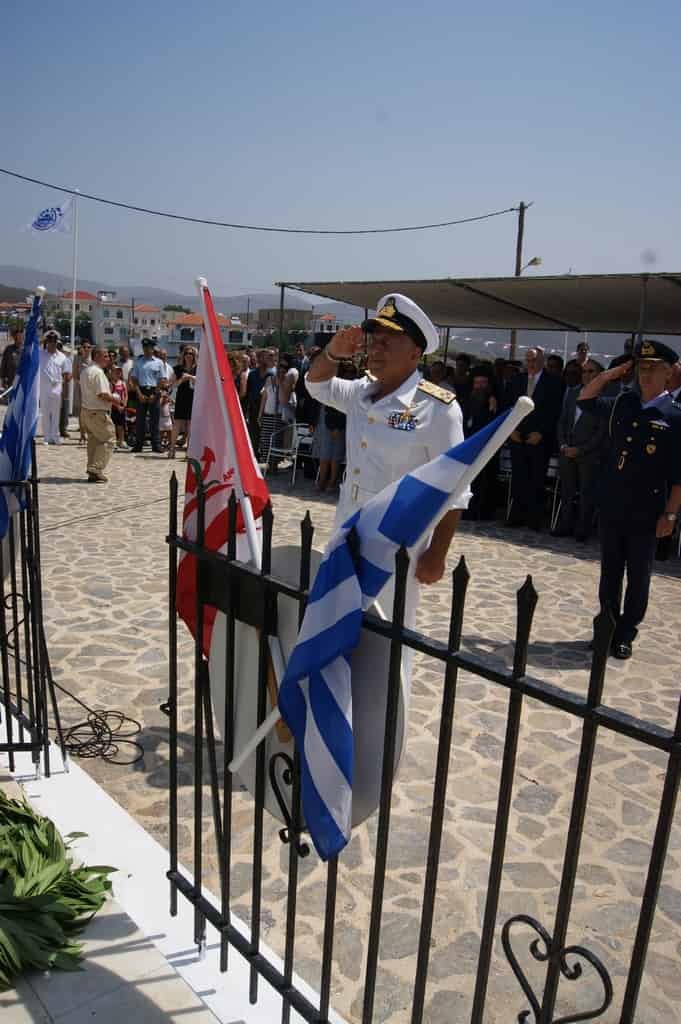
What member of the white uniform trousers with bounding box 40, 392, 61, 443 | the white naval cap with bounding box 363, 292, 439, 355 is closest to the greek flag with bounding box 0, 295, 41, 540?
the white naval cap with bounding box 363, 292, 439, 355

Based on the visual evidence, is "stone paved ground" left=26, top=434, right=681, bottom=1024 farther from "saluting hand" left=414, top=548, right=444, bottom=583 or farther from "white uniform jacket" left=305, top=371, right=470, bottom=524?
"white uniform jacket" left=305, top=371, right=470, bottom=524

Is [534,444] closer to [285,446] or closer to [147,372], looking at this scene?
[285,446]

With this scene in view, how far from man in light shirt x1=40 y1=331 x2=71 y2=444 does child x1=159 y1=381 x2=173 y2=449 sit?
1.86 metres

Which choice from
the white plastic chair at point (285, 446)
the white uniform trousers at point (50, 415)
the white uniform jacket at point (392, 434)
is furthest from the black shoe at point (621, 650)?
the white uniform trousers at point (50, 415)

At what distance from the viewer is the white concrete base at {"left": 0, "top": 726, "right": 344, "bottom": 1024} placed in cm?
221

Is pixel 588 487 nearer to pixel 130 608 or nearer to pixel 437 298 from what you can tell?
pixel 130 608

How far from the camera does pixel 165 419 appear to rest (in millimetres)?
15078

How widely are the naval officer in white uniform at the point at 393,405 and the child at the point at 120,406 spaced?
1111cm

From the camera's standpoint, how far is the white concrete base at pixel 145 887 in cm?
221

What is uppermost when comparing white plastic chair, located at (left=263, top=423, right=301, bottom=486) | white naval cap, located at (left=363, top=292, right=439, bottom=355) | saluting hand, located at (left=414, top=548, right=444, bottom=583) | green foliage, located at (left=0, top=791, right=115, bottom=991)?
white naval cap, located at (left=363, top=292, right=439, bottom=355)

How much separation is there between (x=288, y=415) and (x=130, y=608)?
747cm

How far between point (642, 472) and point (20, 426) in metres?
3.72

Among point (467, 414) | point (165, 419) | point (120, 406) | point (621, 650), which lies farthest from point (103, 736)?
point (165, 419)

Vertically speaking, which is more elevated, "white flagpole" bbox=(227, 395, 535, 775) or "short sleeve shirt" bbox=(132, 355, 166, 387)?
"short sleeve shirt" bbox=(132, 355, 166, 387)
